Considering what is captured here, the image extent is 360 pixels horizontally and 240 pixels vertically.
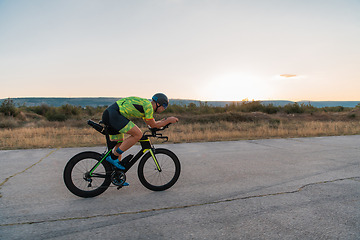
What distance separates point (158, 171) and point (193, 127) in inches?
575

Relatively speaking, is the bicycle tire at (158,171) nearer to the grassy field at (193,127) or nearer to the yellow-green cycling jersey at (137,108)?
the yellow-green cycling jersey at (137,108)

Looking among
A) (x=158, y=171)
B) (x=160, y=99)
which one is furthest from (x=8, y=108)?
(x=160, y=99)

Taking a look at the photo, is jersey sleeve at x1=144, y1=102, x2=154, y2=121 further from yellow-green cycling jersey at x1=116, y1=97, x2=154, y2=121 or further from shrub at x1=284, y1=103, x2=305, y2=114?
shrub at x1=284, y1=103, x2=305, y2=114

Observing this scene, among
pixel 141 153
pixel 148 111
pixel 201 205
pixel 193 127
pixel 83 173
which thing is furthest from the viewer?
pixel 193 127

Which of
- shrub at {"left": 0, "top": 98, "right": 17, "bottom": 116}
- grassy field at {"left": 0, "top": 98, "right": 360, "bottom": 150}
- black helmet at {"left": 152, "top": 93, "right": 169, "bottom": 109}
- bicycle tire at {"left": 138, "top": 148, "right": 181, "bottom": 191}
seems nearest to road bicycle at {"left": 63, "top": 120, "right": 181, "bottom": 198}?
bicycle tire at {"left": 138, "top": 148, "right": 181, "bottom": 191}

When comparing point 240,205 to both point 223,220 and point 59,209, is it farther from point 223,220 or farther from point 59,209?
point 59,209

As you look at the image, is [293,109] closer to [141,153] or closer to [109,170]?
[141,153]

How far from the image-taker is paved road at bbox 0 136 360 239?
311 centimetres

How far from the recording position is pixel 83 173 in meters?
4.28

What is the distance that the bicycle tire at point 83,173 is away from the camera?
4.11 meters

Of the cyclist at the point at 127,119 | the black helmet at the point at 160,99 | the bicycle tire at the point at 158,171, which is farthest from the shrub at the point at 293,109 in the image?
the cyclist at the point at 127,119

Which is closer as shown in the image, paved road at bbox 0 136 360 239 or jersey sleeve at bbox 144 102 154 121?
paved road at bbox 0 136 360 239

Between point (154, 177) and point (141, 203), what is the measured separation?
727mm

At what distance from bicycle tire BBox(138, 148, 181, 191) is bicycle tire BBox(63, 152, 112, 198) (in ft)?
2.03
